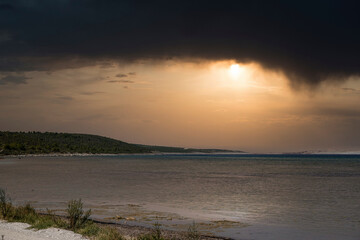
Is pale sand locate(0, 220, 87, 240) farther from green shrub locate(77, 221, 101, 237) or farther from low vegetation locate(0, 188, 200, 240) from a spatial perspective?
low vegetation locate(0, 188, 200, 240)

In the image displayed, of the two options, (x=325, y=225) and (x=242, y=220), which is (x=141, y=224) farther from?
(x=325, y=225)

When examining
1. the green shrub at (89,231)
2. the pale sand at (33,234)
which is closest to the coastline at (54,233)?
the pale sand at (33,234)

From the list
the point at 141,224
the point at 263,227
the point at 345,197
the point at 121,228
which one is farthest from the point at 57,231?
the point at 345,197

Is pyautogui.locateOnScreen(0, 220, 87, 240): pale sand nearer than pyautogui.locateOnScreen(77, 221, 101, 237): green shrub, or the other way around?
pyautogui.locateOnScreen(0, 220, 87, 240): pale sand

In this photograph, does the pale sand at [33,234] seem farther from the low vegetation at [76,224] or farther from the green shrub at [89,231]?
the low vegetation at [76,224]

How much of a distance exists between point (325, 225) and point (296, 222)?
1.72 metres

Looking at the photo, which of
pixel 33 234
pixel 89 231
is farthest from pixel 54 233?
Result: pixel 89 231

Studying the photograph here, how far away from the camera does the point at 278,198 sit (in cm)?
3662

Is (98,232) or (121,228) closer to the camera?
(98,232)

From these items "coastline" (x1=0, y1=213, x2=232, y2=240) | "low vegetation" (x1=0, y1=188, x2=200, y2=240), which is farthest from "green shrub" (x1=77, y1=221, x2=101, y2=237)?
"coastline" (x1=0, y1=213, x2=232, y2=240)

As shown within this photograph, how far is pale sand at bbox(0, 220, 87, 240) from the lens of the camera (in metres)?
16.1

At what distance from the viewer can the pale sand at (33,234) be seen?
1606 cm

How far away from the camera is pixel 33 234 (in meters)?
16.9

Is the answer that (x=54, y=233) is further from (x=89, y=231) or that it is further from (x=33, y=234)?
(x=89, y=231)
